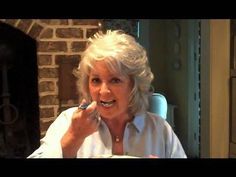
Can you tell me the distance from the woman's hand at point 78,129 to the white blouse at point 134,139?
2.7 inches

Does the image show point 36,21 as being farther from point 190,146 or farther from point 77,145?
point 190,146

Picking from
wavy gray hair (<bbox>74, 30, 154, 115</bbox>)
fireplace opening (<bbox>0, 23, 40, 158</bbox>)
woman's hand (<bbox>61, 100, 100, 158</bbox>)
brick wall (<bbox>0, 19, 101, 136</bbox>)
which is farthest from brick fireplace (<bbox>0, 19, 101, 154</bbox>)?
woman's hand (<bbox>61, 100, 100, 158</bbox>)

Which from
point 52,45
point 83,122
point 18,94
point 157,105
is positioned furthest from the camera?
point 18,94

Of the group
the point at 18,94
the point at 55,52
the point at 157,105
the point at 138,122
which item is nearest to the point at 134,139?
the point at 138,122

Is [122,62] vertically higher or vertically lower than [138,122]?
higher

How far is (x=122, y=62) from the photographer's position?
1071 millimetres

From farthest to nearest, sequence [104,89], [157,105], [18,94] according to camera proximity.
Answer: [18,94] < [157,105] < [104,89]

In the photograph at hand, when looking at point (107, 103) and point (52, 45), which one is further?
point (52, 45)

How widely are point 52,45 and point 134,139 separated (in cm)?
108

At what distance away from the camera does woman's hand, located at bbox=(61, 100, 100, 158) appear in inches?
38.0

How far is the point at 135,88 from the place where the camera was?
1.13 meters

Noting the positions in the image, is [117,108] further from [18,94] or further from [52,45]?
[18,94]
